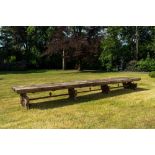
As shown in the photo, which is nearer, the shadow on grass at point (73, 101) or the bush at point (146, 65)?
the shadow on grass at point (73, 101)

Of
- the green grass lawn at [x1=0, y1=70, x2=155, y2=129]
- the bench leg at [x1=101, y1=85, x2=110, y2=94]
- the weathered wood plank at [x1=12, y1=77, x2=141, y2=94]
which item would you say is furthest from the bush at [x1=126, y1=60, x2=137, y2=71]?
the bench leg at [x1=101, y1=85, x2=110, y2=94]

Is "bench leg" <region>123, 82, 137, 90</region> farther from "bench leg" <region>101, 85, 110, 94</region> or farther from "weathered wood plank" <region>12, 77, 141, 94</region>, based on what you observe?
"bench leg" <region>101, 85, 110, 94</region>

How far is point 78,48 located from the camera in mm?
24688

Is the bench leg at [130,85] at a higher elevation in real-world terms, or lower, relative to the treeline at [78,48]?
lower

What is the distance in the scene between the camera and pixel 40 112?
8.13m

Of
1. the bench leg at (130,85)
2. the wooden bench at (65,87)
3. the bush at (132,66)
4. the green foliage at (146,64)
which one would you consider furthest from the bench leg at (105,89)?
the bush at (132,66)

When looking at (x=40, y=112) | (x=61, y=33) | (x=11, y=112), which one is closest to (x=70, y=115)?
(x=40, y=112)

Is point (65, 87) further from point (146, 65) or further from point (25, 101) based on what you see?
point (146, 65)

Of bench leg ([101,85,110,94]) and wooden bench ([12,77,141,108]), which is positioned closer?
wooden bench ([12,77,141,108])

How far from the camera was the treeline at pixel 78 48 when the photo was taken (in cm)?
2289

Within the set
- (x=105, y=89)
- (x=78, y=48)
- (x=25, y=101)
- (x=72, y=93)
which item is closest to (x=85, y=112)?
(x=25, y=101)

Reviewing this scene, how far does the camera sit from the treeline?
22.9 meters

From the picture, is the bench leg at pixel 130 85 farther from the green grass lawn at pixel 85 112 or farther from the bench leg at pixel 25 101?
the bench leg at pixel 25 101

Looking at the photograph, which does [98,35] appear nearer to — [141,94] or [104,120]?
[141,94]
